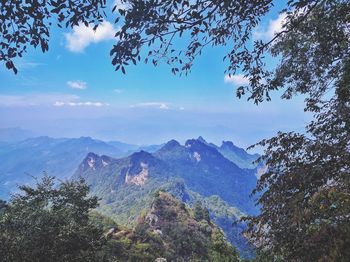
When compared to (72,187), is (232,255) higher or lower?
lower

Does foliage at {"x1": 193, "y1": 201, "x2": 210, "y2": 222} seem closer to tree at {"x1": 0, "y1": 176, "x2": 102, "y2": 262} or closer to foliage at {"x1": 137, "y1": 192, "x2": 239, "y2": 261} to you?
foliage at {"x1": 137, "y1": 192, "x2": 239, "y2": 261}

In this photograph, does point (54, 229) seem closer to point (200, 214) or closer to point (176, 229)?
point (176, 229)

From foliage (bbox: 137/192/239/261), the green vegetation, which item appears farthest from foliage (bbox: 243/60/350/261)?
foliage (bbox: 137/192/239/261)

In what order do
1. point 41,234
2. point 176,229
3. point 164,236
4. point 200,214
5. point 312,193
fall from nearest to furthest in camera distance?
point 312,193 < point 41,234 < point 164,236 < point 176,229 < point 200,214

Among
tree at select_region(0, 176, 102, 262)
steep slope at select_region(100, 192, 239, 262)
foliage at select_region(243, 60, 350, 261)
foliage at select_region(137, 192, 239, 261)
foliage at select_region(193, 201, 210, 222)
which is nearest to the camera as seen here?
foliage at select_region(243, 60, 350, 261)

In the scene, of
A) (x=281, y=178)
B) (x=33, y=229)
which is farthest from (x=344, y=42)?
(x=33, y=229)

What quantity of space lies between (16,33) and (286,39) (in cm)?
746

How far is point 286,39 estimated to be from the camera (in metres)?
9.77

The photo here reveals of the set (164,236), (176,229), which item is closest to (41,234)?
(164,236)

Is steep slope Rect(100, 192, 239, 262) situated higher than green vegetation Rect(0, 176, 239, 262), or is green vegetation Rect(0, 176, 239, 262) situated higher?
green vegetation Rect(0, 176, 239, 262)

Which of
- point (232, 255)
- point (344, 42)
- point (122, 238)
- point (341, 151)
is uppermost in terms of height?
point (344, 42)

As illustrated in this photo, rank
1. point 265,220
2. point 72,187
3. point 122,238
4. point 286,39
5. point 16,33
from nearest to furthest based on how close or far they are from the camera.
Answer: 1. point 16,33
2. point 265,220
3. point 286,39
4. point 72,187
5. point 122,238

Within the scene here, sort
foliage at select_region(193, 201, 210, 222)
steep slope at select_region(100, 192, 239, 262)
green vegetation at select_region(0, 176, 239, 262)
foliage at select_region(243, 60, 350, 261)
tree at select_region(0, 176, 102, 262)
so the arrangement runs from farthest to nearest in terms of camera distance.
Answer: foliage at select_region(193, 201, 210, 222) → steep slope at select_region(100, 192, 239, 262) → green vegetation at select_region(0, 176, 239, 262) → tree at select_region(0, 176, 102, 262) → foliage at select_region(243, 60, 350, 261)

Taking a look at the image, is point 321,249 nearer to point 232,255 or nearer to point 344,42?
point 344,42
